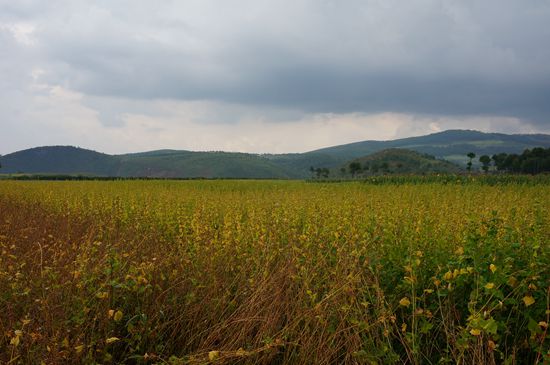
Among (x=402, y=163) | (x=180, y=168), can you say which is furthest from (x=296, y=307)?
(x=180, y=168)

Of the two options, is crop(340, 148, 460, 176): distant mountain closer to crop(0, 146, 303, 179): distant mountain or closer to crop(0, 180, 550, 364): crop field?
crop(0, 146, 303, 179): distant mountain

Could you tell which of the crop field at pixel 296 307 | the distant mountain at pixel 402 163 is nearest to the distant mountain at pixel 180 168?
the distant mountain at pixel 402 163

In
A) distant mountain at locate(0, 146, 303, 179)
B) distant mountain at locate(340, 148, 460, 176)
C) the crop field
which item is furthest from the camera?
distant mountain at locate(0, 146, 303, 179)

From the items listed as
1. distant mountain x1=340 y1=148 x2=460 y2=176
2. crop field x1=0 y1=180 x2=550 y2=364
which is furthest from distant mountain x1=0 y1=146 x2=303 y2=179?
crop field x1=0 y1=180 x2=550 y2=364

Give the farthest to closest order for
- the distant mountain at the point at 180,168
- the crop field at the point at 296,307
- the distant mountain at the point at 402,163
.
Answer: the distant mountain at the point at 180,168 < the distant mountain at the point at 402,163 < the crop field at the point at 296,307

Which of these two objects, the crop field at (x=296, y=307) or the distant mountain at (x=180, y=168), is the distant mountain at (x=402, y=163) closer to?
the distant mountain at (x=180, y=168)

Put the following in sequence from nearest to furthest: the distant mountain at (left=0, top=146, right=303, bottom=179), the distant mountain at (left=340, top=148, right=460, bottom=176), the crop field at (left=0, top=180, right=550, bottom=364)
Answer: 1. the crop field at (left=0, top=180, right=550, bottom=364)
2. the distant mountain at (left=340, top=148, right=460, bottom=176)
3. the distant mountain at (left=0, top=146, right=303, bottom=179)

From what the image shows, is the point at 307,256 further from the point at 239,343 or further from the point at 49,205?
the point at 49,205

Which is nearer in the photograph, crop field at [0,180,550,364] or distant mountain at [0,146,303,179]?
crop field at [0,180,550,364]

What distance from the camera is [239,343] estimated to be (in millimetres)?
4629

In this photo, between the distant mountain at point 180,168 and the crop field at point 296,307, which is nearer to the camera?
the crop field at point 296,307

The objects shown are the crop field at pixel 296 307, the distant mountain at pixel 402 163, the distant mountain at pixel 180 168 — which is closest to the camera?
the crop field at pixel 296 307

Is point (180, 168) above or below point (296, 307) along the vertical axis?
above

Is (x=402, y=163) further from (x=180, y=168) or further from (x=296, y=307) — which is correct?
(x=296, y=307)
